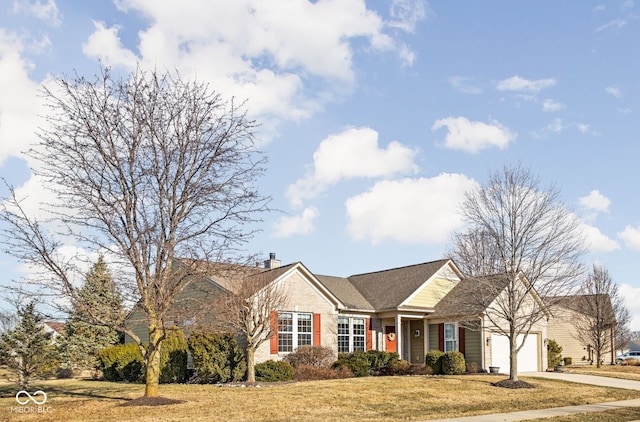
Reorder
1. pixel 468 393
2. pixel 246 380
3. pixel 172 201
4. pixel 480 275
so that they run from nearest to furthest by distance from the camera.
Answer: pixel 172 201, pixel 468 393, pixel 246 380, pixel 480 275

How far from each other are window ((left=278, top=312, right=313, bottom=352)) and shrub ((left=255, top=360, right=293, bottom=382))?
2519 mm

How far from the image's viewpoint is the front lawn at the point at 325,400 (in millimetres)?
16003

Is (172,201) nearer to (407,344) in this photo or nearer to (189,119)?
(189,119)

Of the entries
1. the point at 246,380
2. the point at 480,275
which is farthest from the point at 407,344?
the point at 246,380

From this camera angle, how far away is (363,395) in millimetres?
20359

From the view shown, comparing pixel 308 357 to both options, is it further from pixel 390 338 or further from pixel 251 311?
pixel 390 338

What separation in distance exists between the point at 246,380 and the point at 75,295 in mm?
10851

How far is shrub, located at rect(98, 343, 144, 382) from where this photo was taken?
28.7 metres

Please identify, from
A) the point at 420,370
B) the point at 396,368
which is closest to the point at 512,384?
the point at 420,370

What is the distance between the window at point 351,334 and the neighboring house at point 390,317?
25 millimetres

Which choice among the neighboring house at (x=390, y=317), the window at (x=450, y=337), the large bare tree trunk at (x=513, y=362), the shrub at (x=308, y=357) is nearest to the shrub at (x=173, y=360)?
the neighboring house at (x=390, y=317)

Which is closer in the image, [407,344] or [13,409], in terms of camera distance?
[13,409]

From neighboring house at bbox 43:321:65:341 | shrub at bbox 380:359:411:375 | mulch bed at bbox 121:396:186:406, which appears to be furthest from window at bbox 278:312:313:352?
mulch bed at bbox 121:396:186:406

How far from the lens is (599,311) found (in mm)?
42219
